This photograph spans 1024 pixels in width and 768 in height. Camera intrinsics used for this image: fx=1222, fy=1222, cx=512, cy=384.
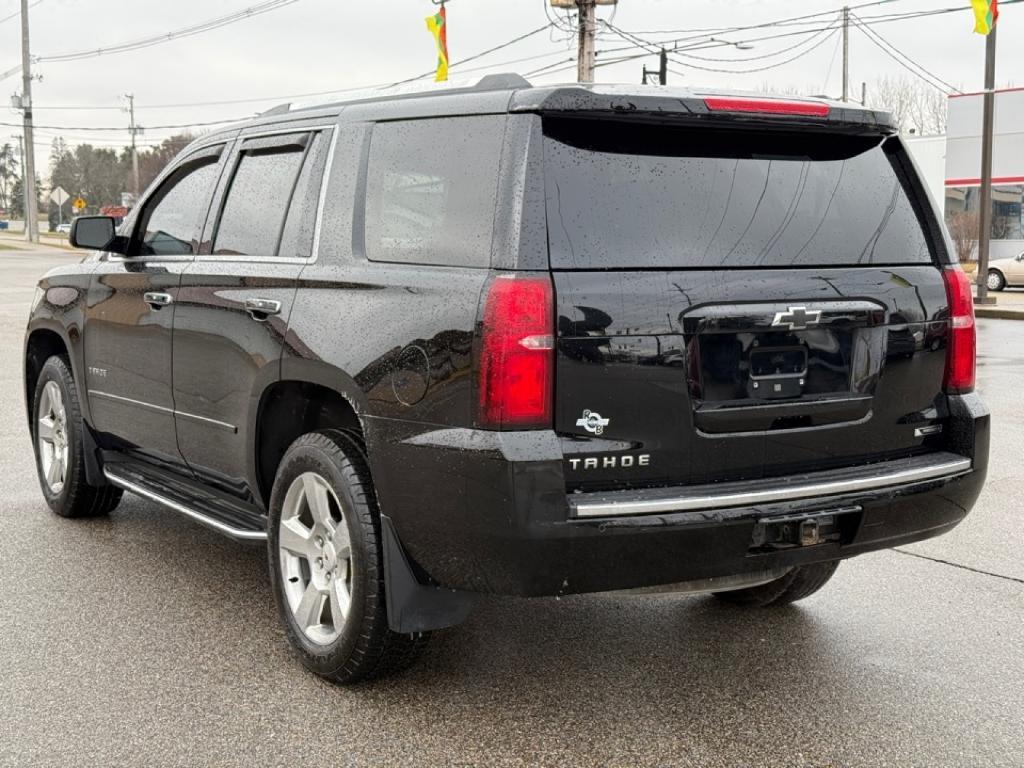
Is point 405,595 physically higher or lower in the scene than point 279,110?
lower

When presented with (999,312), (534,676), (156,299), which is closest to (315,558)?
(534,676)

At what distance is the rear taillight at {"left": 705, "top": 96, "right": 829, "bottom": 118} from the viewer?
356cm

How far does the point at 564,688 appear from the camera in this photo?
3.99 meters

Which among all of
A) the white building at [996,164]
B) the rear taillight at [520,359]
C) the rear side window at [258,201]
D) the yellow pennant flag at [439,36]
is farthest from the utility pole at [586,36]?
the rear taillight at [520,359]

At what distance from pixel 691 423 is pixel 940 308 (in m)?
1.06

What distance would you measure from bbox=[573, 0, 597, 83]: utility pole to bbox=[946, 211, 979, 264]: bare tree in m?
16.9

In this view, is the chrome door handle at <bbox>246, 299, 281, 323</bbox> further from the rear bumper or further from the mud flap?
the mud flap

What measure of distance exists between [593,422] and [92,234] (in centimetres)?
324

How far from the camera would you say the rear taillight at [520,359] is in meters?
3.27

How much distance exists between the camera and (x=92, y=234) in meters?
5.61

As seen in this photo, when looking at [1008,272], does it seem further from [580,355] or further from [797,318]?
[580,355]

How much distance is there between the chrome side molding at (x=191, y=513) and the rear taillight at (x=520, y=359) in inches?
58.5

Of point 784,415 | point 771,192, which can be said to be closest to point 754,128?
point 771,192

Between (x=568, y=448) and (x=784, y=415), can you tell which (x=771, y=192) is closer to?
(x=784, y=415)
